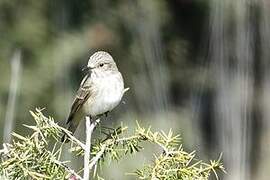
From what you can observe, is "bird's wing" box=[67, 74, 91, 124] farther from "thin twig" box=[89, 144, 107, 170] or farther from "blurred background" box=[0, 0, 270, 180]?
"blurred background" box=[0, 0, 270, 180]

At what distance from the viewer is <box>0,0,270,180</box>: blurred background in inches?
204

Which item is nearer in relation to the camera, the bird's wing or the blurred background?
the bird's wing

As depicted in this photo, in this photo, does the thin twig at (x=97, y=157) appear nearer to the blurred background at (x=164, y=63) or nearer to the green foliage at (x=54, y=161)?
the green foliage at (x=54, y=161)

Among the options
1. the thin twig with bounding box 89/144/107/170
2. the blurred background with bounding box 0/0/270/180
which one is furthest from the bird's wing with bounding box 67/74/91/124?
the blurred background with bounding box 0/0/270/180

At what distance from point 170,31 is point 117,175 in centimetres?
134

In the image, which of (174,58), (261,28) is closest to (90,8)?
(174,58)

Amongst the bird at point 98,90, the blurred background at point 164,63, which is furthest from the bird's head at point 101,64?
the blurred background at point 164,63

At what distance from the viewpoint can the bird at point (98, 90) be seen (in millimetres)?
2322

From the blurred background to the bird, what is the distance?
7.72 feet

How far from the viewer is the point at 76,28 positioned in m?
5.48

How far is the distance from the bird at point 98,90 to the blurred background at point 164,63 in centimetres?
235

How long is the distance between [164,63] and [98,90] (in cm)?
283

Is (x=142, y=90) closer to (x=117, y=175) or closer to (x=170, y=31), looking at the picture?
(x=170, y=31)

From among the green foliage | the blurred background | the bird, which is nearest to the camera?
the green foliage
